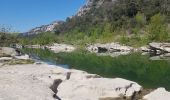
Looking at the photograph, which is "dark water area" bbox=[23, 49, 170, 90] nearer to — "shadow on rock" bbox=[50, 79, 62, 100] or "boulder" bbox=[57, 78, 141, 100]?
"boulder" bbox=[57, 78, 141, 100]

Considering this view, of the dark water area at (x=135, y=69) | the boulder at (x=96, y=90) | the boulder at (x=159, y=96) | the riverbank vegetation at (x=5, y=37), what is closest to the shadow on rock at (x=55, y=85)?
the boulder at (x=96, y=90)

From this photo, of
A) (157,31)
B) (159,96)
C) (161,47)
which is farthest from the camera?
(157,31)

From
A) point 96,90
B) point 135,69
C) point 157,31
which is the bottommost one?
point 135,69

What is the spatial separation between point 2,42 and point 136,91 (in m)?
85.6

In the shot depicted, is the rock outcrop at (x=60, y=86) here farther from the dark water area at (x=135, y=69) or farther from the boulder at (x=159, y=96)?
the dark water area at (x=135, y=69)

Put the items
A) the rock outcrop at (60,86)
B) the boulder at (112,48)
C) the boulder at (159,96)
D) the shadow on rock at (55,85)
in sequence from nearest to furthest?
the rock outcrop at (60,86)
the boulder at (159,96)
the shadow on rock at (55,85)
the boulder at (112,48)

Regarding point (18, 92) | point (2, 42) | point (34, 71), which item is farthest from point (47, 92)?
point (2, 42)

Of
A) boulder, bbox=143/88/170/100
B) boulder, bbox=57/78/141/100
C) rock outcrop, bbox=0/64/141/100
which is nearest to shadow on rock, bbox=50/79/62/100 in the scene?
rock outcrop, bbox=0/64/141/100

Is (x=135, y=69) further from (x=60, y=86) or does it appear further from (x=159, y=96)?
(x=159, y=96)

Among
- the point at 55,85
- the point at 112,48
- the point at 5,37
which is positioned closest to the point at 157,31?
the point at 112,48

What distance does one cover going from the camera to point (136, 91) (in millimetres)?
30828

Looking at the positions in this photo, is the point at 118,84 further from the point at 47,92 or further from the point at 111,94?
the point at 47,92

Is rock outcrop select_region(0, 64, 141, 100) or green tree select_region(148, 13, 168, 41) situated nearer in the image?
rock outcrop select_region(0, 64, 141, 100)

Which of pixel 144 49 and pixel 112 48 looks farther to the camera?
pixel 112 48
